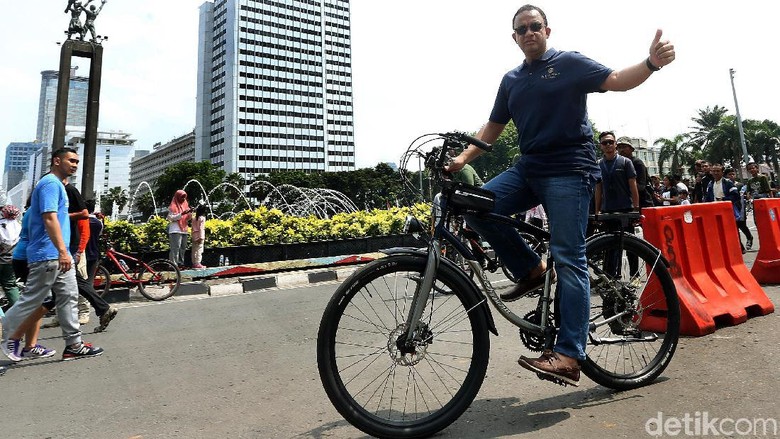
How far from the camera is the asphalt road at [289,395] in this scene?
2471mm

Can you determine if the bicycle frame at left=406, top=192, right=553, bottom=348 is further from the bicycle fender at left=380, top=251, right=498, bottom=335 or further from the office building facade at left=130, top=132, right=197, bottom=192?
the office building facade at left=130, top=132, right=197, bottom=192

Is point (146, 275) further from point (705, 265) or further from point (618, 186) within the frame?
point (705, 265)

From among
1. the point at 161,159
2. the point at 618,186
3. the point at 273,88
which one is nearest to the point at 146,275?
the point at 618,186

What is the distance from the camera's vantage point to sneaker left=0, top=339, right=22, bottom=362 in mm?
4582

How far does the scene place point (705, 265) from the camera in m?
4.60

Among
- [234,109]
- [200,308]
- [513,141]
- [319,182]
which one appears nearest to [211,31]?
[234,109]

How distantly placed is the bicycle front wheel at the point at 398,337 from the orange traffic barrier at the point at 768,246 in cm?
564

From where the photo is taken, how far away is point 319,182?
81.4 metres

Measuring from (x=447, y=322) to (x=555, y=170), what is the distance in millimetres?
1009

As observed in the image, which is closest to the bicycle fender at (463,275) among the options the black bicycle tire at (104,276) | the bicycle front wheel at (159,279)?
the bicycle front wheel at (159,279)

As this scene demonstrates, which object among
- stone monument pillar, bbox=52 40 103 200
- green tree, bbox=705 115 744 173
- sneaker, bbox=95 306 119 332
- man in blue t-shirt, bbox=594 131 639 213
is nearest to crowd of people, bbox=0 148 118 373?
sneaker, bbox=95 306 119 332

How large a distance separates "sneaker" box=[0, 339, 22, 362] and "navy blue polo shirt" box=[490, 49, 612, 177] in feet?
15.8

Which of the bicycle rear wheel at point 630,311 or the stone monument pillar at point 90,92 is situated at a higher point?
the stone monument pillar at point 90,92

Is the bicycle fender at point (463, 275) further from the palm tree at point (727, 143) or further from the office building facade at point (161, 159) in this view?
the office building facade at point (161, 159)
